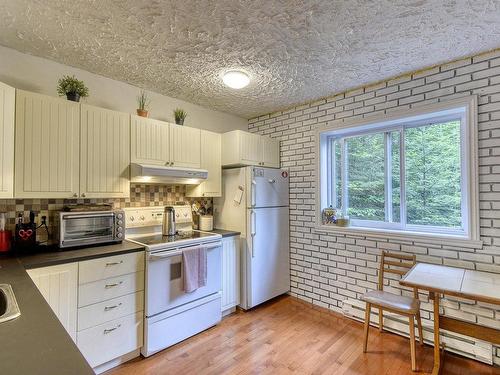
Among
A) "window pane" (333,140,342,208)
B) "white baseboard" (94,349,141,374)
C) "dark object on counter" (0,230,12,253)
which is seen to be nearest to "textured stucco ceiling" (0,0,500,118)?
"window pane" (333,140,342,208)

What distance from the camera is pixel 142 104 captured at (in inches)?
106

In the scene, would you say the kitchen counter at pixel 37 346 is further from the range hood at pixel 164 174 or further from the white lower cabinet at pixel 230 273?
the white lower cabinet at pixel 230 273

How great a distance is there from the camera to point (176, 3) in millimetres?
1581

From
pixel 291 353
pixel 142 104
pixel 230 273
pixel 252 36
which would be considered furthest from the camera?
pixel 230 273

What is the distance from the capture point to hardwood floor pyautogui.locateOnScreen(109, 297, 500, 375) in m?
2.04

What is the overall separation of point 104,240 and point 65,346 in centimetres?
157

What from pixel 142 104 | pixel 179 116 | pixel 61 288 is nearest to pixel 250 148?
pixel 179 116

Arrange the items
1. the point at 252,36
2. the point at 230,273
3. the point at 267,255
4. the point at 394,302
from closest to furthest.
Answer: the point at 252,36 < the point at 394,302 < the point at 230,273 < the point at 267,255

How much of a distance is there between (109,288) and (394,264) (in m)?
2.46

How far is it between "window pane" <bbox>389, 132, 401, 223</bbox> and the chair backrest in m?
0.45

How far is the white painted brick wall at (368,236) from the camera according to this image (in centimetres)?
210

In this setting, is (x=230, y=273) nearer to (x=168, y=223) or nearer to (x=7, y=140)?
(x=168, y=223)

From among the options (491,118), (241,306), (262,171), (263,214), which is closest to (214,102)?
(262,171)

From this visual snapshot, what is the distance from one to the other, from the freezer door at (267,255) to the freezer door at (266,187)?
89 millimetres
